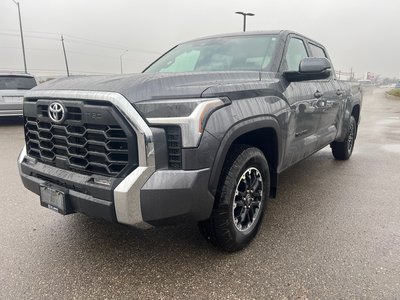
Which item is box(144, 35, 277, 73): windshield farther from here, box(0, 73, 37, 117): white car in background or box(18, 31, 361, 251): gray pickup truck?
box(0, 73, 37, 117): white car in background

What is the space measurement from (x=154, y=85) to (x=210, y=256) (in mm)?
1428

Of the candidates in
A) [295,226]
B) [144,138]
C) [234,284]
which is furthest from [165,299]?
[295,226]

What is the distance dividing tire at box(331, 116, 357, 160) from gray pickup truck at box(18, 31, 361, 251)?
9.55 feet

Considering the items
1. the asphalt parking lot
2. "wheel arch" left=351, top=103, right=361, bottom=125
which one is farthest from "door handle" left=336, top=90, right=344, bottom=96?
the asphalt parking lot

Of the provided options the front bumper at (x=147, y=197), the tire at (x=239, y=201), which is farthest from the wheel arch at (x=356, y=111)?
the front bumper at (x=147, y=197)

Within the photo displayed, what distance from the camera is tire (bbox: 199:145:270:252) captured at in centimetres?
251

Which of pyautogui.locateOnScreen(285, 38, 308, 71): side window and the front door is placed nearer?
the front door

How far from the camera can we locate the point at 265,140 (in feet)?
10.3

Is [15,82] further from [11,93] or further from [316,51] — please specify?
[316,51]

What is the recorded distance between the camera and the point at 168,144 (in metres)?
2.17

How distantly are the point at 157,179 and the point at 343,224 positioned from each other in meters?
2.13

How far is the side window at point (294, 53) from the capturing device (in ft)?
11.7

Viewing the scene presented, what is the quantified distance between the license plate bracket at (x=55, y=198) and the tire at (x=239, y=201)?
101 cm

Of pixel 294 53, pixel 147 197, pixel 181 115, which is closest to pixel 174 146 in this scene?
pixel 181 115
